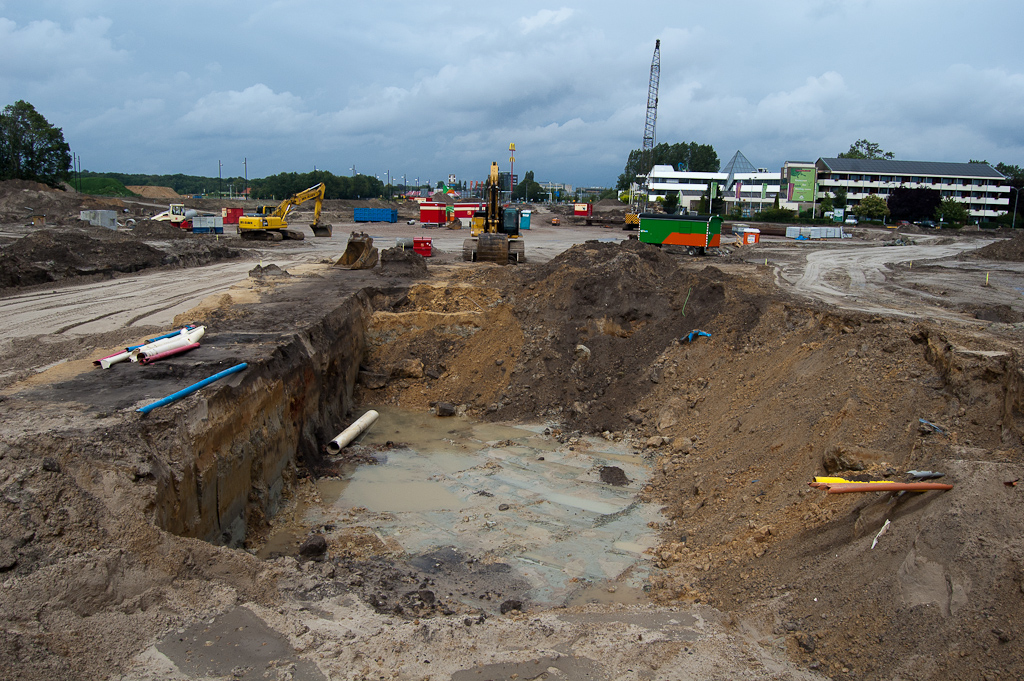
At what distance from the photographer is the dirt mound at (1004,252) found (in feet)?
94.5

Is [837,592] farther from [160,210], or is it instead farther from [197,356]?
[160,210]

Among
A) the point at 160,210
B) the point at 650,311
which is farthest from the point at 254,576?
the point at 160,210

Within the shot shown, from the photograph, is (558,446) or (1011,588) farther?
(558,446)

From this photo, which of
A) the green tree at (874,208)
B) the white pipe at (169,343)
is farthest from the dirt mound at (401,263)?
the green tree at (874,208)

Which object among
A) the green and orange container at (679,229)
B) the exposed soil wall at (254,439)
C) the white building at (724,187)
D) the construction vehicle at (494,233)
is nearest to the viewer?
the exposed soil wall at (254,439)

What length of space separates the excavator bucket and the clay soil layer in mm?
5633

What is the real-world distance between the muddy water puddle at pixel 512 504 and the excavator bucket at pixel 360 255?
9821mm

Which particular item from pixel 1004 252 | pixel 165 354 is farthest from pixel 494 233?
pixel 1004 252

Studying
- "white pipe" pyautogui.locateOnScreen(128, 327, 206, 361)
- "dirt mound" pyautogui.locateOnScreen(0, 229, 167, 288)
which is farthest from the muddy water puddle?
"dirt mound" pyautogui.locateOnScreen(0, 229, 167, 288)

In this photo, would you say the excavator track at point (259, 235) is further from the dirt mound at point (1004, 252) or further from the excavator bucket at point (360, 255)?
the dirt mound at point (1004, 252)

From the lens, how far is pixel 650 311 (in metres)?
15.5

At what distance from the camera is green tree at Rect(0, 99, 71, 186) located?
66.9 metres

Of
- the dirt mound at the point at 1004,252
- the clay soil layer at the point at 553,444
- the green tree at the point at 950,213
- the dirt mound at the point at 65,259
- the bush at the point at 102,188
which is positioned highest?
the bush at the point at 102,188

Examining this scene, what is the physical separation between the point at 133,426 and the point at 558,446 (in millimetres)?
6868
